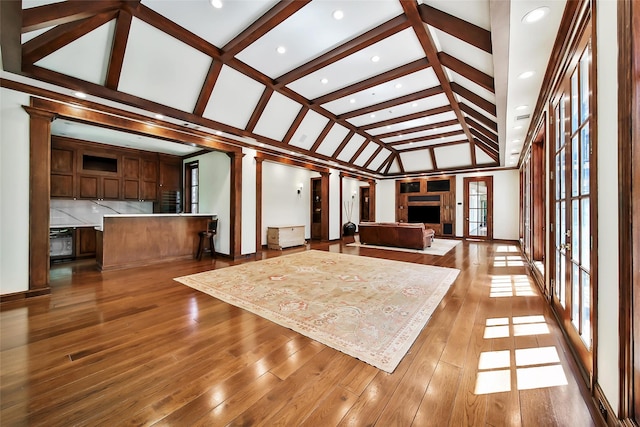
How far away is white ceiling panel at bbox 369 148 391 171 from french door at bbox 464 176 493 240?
10.4 feet

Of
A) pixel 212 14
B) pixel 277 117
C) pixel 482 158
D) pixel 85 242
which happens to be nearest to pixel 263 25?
pixel 212 14

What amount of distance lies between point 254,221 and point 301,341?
4.42 metres

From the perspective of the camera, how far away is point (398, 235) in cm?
729

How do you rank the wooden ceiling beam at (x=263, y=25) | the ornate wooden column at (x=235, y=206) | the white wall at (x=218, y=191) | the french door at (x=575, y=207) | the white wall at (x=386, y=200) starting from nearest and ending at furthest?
the french door at (x=575, y=207)
the wooden ceiling beam at (x=263, y=25)
the ornate wooden column at (x=235, y=206)
the white wall at (x=218, y=191)
the white wall at (x=386, y=200)

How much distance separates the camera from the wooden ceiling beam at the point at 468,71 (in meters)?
3.52

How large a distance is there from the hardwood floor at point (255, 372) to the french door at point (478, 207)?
23.5 ft

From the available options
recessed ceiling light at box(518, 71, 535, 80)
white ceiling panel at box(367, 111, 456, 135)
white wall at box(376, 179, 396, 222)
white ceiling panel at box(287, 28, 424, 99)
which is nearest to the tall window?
white ceiling panel at box(287, 28, 424, 99)

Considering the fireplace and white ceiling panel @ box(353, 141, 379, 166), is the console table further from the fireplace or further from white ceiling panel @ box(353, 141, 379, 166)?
the fireplace

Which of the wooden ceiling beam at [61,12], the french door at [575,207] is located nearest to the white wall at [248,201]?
the wooden ceiling beam at [61,12]

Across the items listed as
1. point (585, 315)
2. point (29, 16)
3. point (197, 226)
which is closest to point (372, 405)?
point (585, 315)

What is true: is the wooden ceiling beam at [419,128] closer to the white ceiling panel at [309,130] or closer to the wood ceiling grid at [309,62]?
the wood ceiling grid at [309,62]

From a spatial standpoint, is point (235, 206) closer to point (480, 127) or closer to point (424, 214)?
point (480, 127)

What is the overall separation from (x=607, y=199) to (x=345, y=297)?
2510 mm

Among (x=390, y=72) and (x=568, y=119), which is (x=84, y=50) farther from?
(x=568, y=119)
